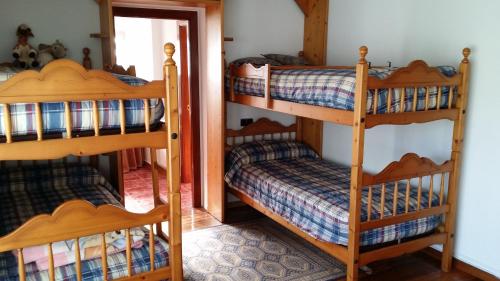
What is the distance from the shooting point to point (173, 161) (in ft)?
7.38

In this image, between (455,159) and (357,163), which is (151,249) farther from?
(455,159)

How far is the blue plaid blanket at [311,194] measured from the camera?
3012 mm

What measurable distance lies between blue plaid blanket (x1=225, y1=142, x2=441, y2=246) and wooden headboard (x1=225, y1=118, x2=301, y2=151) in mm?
174

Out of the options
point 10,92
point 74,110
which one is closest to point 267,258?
point 74,110

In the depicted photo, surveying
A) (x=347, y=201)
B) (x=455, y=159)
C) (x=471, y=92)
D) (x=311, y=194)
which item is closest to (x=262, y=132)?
(x=311, y=194)

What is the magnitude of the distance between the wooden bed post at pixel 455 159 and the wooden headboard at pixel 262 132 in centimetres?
195

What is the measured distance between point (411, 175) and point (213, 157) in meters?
2.07

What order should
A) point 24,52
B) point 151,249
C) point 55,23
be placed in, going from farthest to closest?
point 55,23, point 24,52, point 151,249

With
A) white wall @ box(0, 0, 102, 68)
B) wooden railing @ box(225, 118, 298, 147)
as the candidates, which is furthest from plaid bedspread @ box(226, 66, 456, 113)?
white wall @ box(0, 0, 102, 68)

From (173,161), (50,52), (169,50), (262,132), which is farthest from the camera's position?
(262,132)

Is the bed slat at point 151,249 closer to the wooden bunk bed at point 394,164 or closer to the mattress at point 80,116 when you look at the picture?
the mattress at point 80,116

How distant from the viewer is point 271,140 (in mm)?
4699

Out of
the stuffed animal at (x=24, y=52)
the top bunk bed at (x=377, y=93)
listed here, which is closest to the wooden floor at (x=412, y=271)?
the top bunk bed at (x=377, y=93)

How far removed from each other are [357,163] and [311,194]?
26.1 inches
